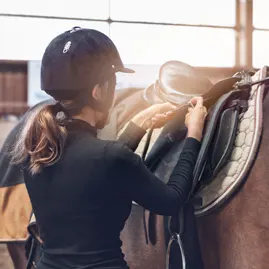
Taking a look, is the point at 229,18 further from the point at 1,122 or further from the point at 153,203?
the point at 153,203

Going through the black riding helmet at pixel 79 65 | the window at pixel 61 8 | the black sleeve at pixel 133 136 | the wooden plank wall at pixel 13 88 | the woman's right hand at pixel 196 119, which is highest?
the window at pixel 61 8

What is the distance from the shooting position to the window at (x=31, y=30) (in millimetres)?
4590

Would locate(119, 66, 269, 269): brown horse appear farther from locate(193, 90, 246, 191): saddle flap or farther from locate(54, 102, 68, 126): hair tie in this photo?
locate(54, 102, 68, 126): hair tie

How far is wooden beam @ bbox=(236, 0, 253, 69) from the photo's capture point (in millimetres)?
5051

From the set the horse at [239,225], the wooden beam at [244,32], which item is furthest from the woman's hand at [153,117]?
the wooden beam at [244,32]

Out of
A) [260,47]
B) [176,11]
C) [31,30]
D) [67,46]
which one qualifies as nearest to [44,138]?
[67,46]

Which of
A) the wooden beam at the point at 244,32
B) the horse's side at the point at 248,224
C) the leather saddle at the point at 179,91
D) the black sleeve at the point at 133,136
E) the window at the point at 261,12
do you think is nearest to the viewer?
the horse's side at the point at 248,224

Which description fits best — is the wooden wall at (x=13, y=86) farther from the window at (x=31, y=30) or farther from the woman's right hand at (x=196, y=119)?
the woman's right hand at (x=196, y=119)

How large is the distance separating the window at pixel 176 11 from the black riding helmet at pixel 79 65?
154 inches

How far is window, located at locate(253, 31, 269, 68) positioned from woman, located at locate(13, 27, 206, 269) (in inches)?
177

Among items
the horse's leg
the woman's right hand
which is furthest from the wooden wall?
the woman's right hand

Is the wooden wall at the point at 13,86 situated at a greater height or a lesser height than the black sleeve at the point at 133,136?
greater

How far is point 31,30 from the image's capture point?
4.64m

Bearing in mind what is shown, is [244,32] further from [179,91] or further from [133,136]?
[133,136]
